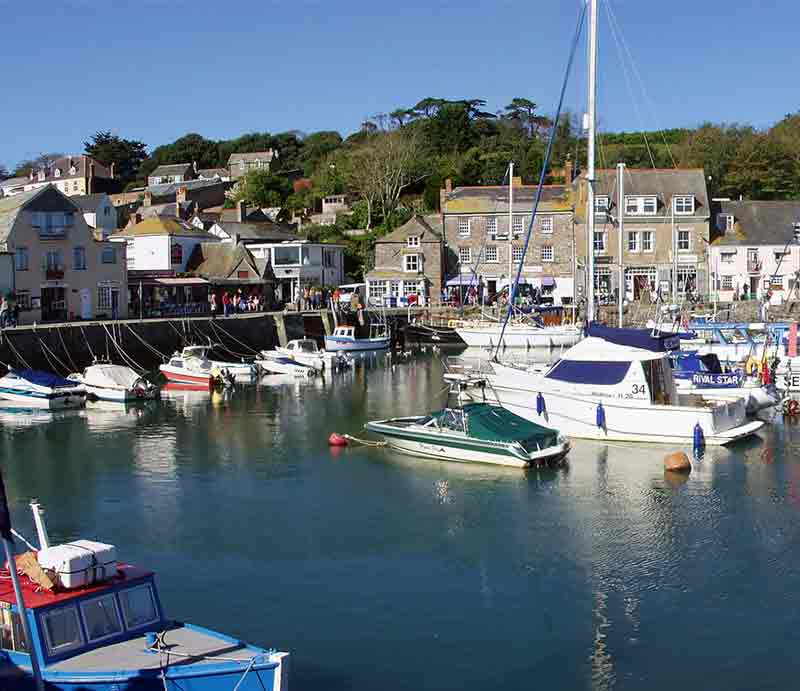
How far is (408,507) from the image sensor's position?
27.0 m

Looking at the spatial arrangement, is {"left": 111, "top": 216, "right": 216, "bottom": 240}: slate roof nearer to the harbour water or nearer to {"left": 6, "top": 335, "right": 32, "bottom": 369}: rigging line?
{"left": 6, "top": 335, "right": 32, "bottom": 369}: rigging line

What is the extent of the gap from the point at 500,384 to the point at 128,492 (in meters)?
13.6

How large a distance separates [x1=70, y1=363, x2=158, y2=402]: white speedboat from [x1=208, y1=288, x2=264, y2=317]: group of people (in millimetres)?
23012

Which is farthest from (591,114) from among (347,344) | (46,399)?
(347,344)

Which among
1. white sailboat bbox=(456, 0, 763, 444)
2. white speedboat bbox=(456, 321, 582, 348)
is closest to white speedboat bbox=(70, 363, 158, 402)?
white sailboat bbox=(456, 0, 763, 444)

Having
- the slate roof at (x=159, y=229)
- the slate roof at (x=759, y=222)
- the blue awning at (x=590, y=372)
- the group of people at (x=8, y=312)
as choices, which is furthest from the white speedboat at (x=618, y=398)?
the slate roof at (x=759, y=222)

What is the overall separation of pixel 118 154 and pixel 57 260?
338 feet

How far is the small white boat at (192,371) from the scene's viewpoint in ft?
171

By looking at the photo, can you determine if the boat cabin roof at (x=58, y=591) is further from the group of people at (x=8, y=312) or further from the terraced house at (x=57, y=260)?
the terraced house at (x=57, y=260)

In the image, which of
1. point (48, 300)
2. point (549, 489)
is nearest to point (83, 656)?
point (549, 489)

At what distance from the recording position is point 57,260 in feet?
213

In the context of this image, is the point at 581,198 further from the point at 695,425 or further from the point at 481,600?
the point at 481,600

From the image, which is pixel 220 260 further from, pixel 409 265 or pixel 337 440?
pixel 337 440

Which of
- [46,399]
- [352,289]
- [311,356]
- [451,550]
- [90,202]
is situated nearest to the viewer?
[451,550]
